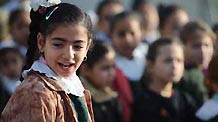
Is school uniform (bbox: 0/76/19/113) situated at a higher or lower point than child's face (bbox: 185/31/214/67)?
lower

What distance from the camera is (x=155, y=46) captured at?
5.78 m

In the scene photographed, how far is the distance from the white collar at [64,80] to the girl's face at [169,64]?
2.17m

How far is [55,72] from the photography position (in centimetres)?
342

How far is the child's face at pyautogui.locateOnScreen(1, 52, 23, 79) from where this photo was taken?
6262 mm

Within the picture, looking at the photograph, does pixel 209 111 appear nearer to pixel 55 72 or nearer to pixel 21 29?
pixel 55 72

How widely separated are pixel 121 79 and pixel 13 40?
6.26 ft

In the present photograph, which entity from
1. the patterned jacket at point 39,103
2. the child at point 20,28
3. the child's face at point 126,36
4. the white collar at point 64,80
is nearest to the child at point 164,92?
the child's face at point 126,36

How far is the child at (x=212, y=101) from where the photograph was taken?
489cm

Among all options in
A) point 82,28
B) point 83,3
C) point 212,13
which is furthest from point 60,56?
point 212,13

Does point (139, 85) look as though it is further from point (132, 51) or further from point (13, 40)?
point (13, 40)

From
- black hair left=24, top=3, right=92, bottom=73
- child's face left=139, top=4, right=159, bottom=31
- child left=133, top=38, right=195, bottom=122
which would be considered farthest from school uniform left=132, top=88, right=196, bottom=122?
child's face left=139, top=4, right=159, bottom=31

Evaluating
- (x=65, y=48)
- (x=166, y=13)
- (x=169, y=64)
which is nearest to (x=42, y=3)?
(x=65, y=48)

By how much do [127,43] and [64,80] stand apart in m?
3.00

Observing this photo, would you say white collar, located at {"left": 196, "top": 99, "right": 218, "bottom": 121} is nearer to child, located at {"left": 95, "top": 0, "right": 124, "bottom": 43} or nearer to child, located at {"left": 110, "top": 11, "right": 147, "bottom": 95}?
child, located at {"left": 110, "top": 11, "right": 147, "bottom": 95}
